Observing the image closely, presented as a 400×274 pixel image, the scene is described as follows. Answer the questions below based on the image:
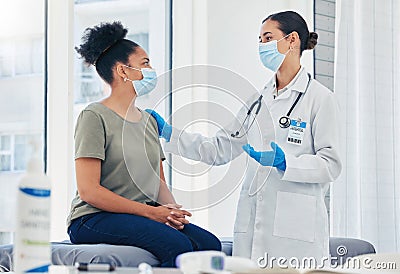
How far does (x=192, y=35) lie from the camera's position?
3.71m

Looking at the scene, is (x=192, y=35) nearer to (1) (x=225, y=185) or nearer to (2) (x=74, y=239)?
(1) (x=225, y=185)

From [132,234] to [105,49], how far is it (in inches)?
31.8

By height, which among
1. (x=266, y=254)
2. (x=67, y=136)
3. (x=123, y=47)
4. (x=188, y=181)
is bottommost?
(x=266, y=254)

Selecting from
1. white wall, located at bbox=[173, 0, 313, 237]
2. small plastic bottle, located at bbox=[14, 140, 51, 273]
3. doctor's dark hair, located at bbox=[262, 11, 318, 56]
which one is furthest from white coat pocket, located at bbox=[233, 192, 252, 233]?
small plastic bottle, located at bbox=[14, 140, 51, 273]

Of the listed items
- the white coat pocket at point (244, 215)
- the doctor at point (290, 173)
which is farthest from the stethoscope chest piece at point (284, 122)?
the white coat pocket at point (244, 215)

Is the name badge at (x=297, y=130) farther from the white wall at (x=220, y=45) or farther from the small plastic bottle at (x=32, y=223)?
the small plastic bottle at (x=32, y=223)

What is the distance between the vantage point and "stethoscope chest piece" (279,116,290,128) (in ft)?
8.96

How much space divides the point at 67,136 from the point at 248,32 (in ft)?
3.62

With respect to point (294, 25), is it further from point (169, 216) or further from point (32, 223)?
point (32, 223)

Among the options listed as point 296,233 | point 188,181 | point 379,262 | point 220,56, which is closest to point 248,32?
point 220,56

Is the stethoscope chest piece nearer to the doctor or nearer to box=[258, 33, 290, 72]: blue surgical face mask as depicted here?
the doctor

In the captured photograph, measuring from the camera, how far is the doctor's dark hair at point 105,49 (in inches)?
109

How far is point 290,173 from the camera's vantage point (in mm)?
2670

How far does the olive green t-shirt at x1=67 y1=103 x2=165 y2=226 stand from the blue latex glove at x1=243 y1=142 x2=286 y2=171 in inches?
15.0
